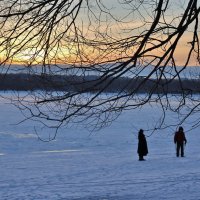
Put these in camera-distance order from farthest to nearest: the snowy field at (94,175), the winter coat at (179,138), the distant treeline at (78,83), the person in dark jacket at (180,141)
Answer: the winter coat at (179,138) < the person in dark jacket at (180,141) < the snowy field at (94,175) < the distant treeline at (78,83)

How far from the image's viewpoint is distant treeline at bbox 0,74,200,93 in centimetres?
480

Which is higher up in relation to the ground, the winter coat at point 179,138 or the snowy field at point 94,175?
the winter coat at point 179,138

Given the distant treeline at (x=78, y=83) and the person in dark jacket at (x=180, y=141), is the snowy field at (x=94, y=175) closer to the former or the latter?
the person in dark jacket at (x=180, y=141)

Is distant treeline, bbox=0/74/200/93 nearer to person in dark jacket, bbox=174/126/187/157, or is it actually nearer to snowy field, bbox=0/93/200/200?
snowy field, bbox=0/93/200/200

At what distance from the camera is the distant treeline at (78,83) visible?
4797 mm

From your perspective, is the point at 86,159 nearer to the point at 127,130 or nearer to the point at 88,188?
the point at 88,188

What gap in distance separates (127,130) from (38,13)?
998 inches

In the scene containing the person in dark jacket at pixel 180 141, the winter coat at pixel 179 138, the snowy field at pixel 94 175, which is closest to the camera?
the snowy field at pixel 94 175

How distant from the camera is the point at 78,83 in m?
4.77

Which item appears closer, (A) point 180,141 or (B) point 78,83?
(B) point 78,83

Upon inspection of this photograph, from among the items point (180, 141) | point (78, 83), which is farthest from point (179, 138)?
point (78, 83)

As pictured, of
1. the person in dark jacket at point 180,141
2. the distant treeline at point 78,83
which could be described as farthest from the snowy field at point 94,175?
the distant treeline at point 78,83

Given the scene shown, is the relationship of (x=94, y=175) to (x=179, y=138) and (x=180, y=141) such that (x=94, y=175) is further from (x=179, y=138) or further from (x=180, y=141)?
(x=179, y=138)

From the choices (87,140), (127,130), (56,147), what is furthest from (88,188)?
(127,130)
